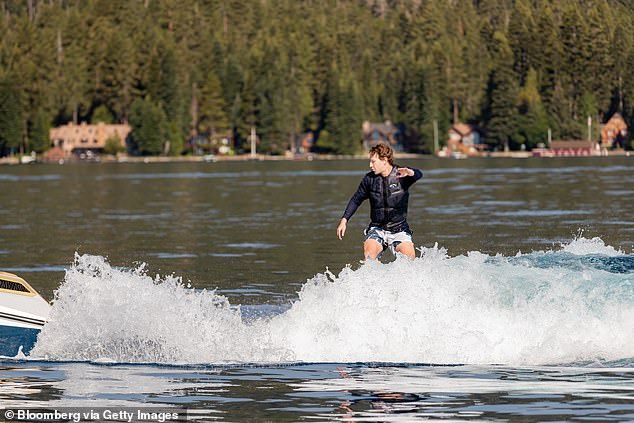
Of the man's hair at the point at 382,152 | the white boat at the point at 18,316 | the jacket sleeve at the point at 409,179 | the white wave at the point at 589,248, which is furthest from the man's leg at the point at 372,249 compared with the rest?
the white wave at the point at 589,248

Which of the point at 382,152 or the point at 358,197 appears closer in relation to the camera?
the point at 382,152

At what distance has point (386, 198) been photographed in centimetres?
1883

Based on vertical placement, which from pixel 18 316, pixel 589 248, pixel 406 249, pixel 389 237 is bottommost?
pixel 18 316

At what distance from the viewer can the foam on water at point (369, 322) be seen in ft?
57.1

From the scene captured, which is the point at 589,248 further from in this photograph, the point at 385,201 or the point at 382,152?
the point at 382,152

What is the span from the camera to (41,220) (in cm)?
5262

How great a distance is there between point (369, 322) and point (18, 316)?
4.45m

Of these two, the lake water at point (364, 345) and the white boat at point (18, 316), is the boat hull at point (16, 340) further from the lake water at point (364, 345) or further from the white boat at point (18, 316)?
the lake water at point (364, 345)

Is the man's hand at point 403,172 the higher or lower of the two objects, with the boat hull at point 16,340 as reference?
higher

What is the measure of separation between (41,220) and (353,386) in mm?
38580

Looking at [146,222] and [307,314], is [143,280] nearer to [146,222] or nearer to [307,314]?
[307,314]

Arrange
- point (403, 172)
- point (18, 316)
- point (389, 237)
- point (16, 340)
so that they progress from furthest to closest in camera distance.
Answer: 1. point (389, 237)
2. point (403, 172)
3. point (16, 340)
4. point (18, 316)

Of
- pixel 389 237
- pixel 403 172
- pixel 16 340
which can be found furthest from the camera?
pixel 389 237

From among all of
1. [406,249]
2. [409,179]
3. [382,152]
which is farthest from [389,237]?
[382,152]
